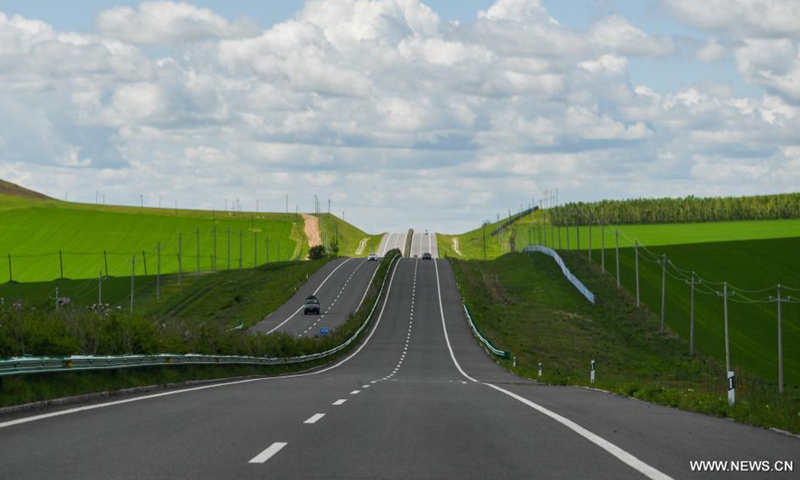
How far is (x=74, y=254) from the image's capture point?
6772 inches

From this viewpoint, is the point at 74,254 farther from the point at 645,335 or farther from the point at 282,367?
the point at 282,367

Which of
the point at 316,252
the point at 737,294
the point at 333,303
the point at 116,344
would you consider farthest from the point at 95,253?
the point at 116,344

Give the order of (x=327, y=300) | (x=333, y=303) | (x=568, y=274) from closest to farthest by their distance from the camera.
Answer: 1. (x=333, y=303)
2. (x=327, y=300)
3. (x=568, y=274)

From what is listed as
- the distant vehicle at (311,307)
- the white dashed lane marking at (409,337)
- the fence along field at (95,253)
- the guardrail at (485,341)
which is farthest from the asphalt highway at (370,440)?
the fence along field at (95,253)

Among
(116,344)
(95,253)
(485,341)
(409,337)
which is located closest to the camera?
(116,344)

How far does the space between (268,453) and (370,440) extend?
1924 millimetres

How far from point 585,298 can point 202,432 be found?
97236mm

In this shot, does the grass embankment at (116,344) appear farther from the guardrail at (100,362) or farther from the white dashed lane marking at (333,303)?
the white dashed lane marking at (333,303)

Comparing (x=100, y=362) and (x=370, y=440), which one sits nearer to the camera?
(x=370, y=440)

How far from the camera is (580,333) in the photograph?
92.2m

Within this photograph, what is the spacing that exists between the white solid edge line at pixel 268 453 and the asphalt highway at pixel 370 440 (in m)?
0.02

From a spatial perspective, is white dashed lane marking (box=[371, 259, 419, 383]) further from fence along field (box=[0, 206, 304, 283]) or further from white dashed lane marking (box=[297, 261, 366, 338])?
fence along field (box=[0, 206, 304, 283])

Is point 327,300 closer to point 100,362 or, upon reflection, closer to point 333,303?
point 333,303

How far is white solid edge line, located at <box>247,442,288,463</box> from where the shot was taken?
482 inches
